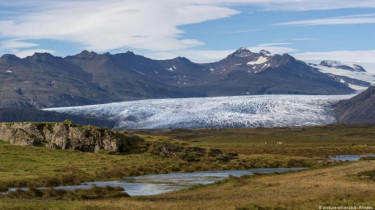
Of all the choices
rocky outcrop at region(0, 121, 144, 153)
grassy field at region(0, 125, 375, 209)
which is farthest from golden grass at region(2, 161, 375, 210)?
rocky outcrop at region(0, 121, 144, 153)

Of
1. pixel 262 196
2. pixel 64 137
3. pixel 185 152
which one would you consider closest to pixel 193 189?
pixel 262 196

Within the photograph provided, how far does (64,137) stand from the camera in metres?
78.1

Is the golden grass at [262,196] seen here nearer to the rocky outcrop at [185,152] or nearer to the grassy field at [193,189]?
the grassy field at [193,189]

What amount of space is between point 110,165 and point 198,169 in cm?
1256

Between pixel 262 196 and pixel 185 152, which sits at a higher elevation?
pixel 262 196

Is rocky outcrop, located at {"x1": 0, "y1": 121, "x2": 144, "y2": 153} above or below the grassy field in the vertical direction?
above

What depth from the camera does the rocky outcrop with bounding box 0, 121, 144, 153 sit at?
7762 centimetres

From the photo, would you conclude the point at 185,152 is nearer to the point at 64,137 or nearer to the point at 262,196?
the point at 64,137

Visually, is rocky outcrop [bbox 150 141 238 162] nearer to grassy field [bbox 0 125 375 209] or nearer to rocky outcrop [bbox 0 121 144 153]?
grassy field [bbox 0 125 375 209]

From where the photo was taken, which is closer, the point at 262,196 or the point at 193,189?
the point at 262,196

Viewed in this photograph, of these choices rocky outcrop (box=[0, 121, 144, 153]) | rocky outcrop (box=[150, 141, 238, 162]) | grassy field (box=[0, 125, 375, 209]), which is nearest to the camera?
grassy field (box=[0, 125, 375, 209])

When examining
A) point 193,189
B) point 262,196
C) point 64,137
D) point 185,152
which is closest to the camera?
point 262,196

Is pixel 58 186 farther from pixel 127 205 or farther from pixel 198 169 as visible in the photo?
pixel 198 169

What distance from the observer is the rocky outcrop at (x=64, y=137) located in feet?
255
